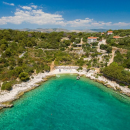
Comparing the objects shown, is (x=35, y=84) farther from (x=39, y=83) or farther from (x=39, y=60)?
(x=39, y=60)

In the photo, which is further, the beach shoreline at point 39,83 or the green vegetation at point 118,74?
the green vegetation at point 118,74

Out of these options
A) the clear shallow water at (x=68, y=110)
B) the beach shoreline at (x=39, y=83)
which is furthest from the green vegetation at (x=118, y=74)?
the clear shallow water at (x=68, y=110)

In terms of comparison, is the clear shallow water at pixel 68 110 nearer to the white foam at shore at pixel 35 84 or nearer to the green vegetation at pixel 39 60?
the white foam at shore at pixel 35 84

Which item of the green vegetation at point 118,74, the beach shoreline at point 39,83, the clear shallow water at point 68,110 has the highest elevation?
the green vegetation at point 118,74

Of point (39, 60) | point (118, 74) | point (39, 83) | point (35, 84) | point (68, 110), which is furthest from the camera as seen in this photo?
point (39, 60)

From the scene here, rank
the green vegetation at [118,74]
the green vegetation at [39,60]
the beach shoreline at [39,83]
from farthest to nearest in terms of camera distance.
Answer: the green vegetation at [39,60] → the green vegetation at [118,74] → the beach shoreline at [39,83]

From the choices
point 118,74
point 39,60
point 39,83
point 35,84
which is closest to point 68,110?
point 35,84

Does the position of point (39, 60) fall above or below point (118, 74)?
above
